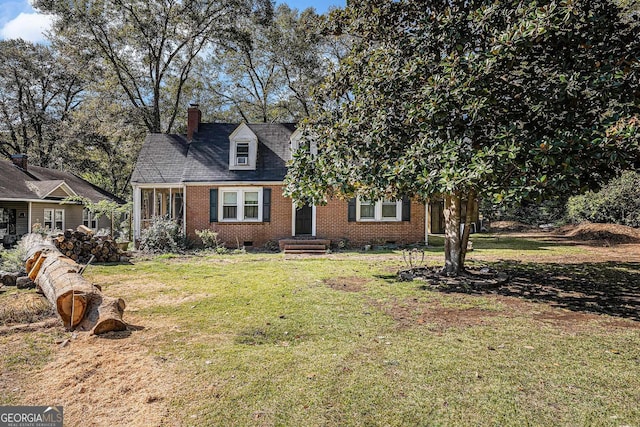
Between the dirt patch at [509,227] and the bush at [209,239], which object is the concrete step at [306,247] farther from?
the dirt patch at [509,227]

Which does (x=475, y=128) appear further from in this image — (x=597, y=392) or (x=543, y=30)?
(x=597, y=392)

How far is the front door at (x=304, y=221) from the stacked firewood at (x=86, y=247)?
6.81 metres

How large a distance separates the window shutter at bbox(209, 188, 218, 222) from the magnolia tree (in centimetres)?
778

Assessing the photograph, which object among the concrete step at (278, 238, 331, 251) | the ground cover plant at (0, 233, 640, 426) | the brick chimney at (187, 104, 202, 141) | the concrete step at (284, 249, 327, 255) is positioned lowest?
the ground cover plant at (0, 233, 640, 426)

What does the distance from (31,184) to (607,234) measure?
92.5ft

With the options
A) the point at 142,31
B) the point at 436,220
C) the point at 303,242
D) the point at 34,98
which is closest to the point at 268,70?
the point at 142,31

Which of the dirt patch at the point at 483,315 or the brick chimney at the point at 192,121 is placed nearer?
the dirt patch at the point at 483,315

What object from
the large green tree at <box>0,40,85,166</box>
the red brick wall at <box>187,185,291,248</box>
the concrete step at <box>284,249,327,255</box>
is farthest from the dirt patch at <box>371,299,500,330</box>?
the large green tree at <box>0,40,85,166</box>

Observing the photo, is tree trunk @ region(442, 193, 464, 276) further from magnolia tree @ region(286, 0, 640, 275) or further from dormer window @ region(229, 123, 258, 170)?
dormer window @ region(229, 123, 258, 170)

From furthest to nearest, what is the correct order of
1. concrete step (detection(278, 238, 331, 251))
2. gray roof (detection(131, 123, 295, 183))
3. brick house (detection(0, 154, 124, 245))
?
1. brick house (detection(0, 154, 124, 245))
2. gray roof (detection(131, 123, 295, 183))
3. concrete step (detection(278, 238, 331, 251))

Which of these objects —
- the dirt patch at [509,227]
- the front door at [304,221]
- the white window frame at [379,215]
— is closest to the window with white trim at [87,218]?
the front door at [304,221]

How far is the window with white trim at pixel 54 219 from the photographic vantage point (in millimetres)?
19328

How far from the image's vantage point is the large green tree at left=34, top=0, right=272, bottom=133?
21.0 m

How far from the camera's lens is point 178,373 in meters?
3.46
